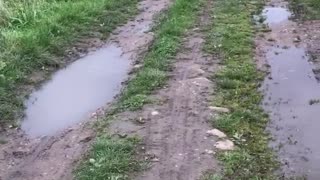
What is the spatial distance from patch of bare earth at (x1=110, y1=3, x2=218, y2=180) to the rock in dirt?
8 cm

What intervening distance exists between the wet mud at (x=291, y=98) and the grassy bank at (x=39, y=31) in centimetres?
373

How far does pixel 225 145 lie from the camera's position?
6.97 metres

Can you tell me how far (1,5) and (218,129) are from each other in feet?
21.8

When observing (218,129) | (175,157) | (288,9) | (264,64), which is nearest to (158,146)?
(175,157)

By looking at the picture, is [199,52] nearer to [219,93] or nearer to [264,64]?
[264,64]

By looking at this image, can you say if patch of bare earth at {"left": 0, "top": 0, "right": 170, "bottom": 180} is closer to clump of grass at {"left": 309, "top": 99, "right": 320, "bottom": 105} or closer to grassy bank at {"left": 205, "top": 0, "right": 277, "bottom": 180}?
grassy bank at {"left": 205, "top": 0, "right": 277, "bottom": 180}

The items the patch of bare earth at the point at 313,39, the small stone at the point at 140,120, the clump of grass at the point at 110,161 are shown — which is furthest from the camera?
the patch of bare earth at the point at 313,39

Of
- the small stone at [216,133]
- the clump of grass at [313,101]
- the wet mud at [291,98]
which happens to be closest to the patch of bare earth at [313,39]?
the wet mud at [291,98]

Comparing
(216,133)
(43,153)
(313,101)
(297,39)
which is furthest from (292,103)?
(43,153)

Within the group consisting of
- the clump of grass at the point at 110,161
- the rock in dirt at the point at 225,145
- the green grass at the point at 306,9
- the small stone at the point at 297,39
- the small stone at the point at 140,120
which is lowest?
the green grass at the point at 306,9

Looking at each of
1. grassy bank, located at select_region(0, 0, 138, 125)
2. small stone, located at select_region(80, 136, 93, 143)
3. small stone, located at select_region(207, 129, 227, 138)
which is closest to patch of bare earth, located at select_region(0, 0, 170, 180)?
small stone, located at select_region(80, 136, 93, 143)

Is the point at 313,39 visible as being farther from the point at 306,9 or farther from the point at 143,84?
the point at 143,84

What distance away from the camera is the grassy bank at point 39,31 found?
9211mm

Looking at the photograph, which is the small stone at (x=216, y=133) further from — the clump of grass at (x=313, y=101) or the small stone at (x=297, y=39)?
the small stone at (x=297, y=39)
